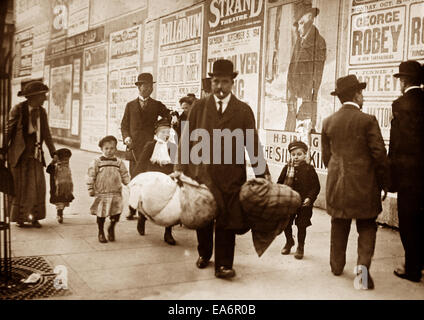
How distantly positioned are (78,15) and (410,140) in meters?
14.8

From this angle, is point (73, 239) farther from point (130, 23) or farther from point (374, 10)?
point (130, 23)

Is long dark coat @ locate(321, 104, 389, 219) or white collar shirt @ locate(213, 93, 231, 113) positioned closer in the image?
long dark coat @ locate(321, 104, 389, 219)

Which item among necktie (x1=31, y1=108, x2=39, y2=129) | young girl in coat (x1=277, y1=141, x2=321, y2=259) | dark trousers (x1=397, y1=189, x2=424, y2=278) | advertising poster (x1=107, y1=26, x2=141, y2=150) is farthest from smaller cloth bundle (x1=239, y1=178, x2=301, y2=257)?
advertising poster (x1=107, y1=26, x2=141, y2=150)

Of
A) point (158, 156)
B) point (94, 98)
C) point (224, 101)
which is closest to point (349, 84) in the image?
point (224, 101)

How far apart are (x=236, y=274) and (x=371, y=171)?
1621mm

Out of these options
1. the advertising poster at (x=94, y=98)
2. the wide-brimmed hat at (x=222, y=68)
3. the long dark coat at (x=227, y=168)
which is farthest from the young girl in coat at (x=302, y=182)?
the advertising poster at (x=94, y=98)

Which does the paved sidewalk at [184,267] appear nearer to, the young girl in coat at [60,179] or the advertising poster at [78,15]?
the young girl in coat at [60,179]

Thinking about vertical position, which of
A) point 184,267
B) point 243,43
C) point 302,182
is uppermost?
point 243,43

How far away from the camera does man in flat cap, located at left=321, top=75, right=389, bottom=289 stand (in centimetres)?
479

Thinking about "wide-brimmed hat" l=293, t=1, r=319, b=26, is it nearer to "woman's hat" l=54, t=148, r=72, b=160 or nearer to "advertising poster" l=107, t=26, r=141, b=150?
"woman's hat" l=54, t=148, r=72, b=160

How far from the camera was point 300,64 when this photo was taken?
898 centimetres

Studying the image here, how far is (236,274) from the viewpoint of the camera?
5.09 m

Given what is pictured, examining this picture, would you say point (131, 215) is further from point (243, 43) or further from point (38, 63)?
point (38, 63)

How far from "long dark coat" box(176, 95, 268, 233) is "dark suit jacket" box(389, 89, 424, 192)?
133 centimetres
